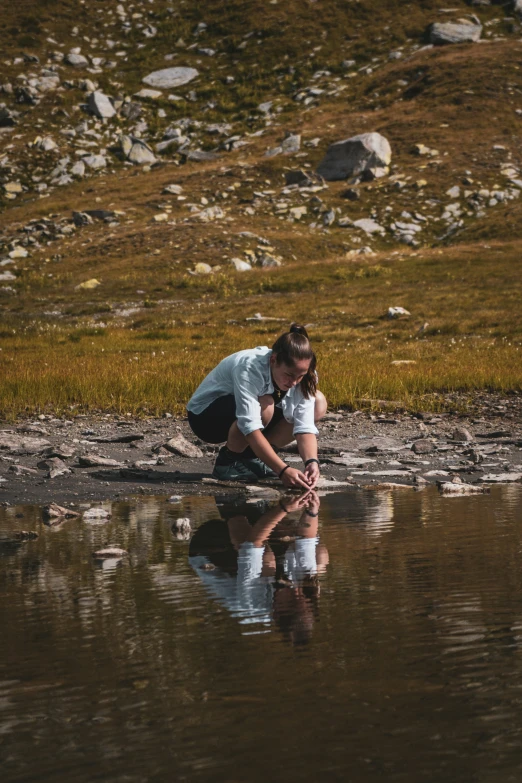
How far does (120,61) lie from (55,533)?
7123cm

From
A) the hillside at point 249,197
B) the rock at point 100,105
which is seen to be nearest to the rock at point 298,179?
the hillside at point 249,197

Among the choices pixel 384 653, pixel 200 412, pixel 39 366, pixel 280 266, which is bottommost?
pixel 280 266

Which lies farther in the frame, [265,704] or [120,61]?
[120,61]

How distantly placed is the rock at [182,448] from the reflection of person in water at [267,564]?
117 inches

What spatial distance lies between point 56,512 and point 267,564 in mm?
2483

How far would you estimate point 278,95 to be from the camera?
225 feet

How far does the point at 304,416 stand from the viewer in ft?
27.1

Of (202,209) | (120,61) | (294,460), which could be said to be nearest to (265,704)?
(294,460)

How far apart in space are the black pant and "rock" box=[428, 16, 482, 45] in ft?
212

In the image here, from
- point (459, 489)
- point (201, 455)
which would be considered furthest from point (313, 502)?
point (201, 455)

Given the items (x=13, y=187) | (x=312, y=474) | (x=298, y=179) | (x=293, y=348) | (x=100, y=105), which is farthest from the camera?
(x=100, y=105)

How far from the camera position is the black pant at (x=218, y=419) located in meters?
9.00

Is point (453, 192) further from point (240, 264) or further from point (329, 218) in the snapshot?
point (240, 264)

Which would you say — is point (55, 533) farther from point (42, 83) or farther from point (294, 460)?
point (42, 83)
